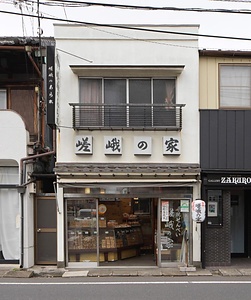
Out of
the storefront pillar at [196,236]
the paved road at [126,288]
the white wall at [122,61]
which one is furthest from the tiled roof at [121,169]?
the paved road at [126,288]

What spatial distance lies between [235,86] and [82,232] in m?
7.35

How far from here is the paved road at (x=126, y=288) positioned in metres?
7.65

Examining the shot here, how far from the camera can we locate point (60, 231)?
1075 centimetres

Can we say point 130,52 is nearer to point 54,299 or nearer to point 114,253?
point 114,253

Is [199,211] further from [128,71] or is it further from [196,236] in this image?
[128,71]

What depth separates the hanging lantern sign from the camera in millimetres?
10289

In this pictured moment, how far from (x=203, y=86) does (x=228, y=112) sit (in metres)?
1.24

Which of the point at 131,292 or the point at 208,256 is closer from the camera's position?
the point at 131,292

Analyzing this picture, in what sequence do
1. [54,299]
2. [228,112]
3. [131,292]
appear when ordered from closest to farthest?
[54,299] < [131,292] < [228,112]

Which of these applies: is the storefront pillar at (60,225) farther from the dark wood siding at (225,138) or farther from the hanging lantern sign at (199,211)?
the dark wood siding at (225,138)

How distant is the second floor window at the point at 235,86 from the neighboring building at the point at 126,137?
3.38ft

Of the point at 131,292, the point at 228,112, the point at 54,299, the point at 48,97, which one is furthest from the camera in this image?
the point at 228,112

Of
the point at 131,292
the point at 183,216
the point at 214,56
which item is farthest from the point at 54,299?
the point at 214,56

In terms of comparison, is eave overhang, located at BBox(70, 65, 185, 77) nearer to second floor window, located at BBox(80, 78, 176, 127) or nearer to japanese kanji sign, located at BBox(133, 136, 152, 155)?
second floor window, located at BBox(80, 78, 176, 127)
